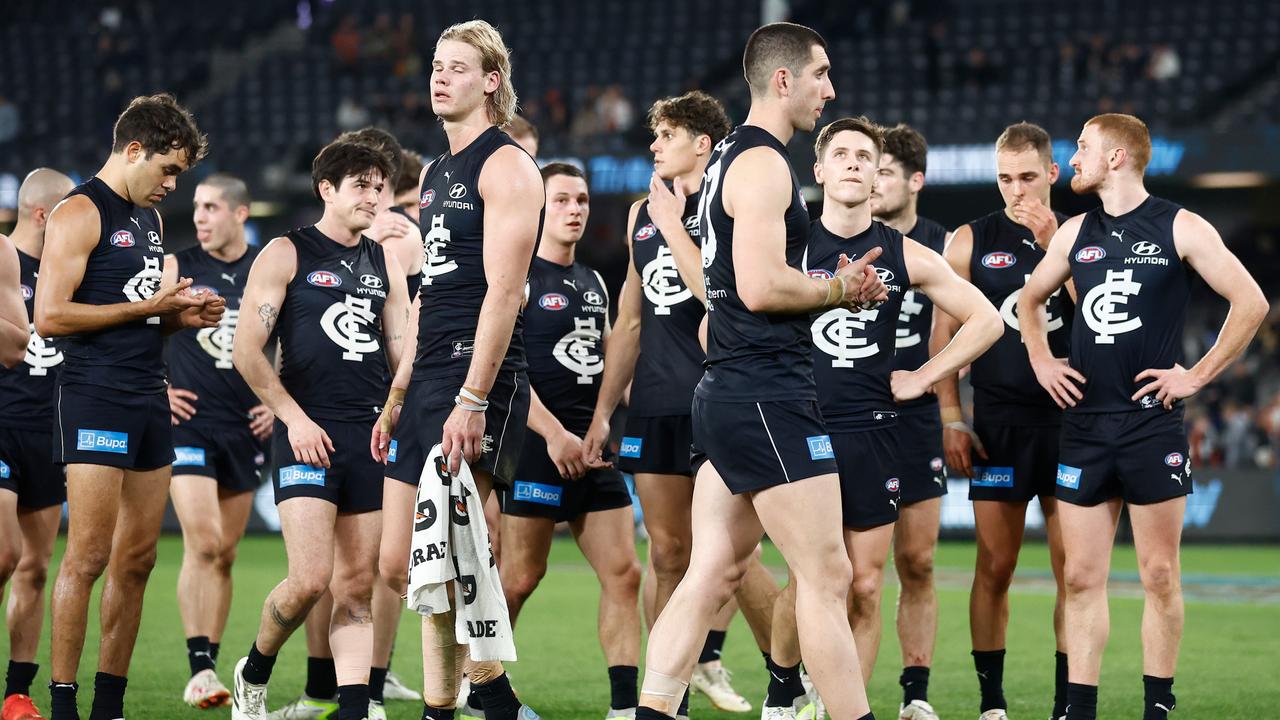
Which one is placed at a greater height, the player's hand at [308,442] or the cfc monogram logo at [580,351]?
the cfc monogram logo at [580,351]

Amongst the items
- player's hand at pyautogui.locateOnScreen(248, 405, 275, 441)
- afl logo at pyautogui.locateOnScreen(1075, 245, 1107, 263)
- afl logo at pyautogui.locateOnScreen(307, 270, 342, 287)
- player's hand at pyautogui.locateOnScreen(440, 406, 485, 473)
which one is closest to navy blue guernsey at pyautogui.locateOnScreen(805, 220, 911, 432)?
afl logo at pyautogui.locateOnScreen(1075, 245, 1107, 263)

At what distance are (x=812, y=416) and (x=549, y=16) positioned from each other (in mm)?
22315

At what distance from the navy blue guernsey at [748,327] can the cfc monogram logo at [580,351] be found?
7.30ft

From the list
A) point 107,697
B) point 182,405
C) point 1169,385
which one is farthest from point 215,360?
point 1169,385

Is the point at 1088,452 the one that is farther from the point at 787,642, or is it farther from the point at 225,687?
the point at 225,687

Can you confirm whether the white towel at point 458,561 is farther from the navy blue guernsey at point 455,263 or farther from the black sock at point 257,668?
the black sock at point 257,668

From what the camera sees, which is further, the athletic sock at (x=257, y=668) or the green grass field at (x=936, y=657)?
the green grass field at (x=936, y=657)

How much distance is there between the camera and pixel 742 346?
501 cm

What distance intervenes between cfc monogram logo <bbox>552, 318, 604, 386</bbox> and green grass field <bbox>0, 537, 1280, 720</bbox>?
1.71 m

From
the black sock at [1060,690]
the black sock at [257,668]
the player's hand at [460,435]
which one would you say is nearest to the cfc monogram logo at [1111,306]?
the black sock at [1060,690]

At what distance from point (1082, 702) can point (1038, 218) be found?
2.35 meters

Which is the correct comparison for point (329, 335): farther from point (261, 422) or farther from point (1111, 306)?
point (1111, 306)

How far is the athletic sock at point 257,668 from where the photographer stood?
6.18m

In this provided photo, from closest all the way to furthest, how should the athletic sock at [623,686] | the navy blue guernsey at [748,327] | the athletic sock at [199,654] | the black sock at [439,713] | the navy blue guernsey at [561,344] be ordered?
the navy blue guernsey at [748,327]
the black sock at [439,713]
the athletic sock at [623,686]
the navy blue guernsey at [561,344]
the athletic sock at [199,654]
